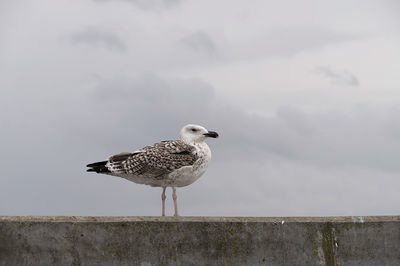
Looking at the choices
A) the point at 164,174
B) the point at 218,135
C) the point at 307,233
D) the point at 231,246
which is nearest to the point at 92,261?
the point at 231,246

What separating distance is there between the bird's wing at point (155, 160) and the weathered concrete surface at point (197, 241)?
3939 millimetres

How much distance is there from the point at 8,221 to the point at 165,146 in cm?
490

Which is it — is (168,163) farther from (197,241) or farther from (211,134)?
(197,241)

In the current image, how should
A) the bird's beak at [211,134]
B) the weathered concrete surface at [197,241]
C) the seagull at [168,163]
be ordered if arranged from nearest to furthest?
the weathered concrete surface at [197,241] → the seagull at [168,163] → the bird's beak at [211,134]

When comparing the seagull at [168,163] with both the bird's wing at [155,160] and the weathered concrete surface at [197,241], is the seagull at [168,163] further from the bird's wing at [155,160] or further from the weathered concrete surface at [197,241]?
the weathered concrete surface at [197,241]

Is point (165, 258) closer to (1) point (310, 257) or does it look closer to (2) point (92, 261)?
(2) point (92, 261)

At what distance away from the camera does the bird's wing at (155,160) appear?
10.4 metres

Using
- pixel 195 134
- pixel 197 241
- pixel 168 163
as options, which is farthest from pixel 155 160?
pixel 197 241

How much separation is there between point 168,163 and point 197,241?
4.13 m

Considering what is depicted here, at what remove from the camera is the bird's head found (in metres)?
10.9

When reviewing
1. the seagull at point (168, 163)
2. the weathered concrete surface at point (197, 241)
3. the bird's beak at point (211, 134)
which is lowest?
the weathered concrete surface at point (197, 241)

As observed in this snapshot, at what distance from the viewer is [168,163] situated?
1044 centimetres

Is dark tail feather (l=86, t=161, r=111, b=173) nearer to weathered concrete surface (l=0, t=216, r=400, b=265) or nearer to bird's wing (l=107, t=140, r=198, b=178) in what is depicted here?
bird's wing (l=107, t=140, r=198, b=178)

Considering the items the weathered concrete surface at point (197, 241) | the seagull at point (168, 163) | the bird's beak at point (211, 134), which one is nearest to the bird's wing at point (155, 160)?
the seagull at point (168, 163)
